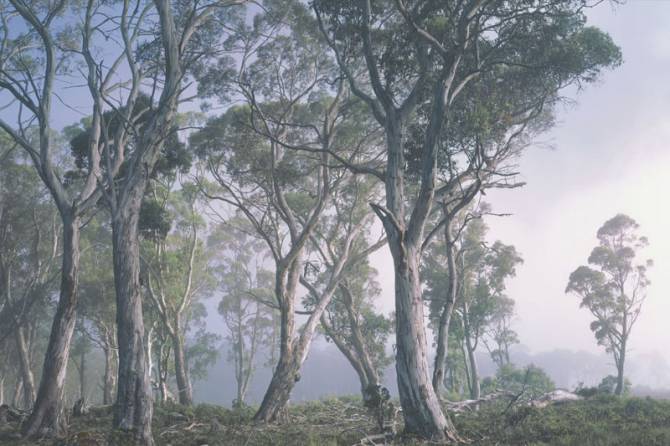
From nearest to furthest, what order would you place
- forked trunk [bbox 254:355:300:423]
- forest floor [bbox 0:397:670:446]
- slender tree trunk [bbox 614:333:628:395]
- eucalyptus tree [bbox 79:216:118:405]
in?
forest floor [bbox 0:397:670:446] → forked trunk [bbox 254:355:300:423] → eucalyptus tree [bbox 79:216:118:405] → slender tree trunk [bbox 614:333:628:395]

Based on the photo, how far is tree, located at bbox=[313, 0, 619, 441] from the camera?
320 inches

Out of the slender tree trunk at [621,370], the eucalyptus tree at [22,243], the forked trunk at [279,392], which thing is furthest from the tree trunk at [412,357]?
the slender tree trunk at [621,370]

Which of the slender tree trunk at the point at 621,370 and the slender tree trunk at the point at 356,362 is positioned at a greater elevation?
the slender tree trunk at the point at 356,362

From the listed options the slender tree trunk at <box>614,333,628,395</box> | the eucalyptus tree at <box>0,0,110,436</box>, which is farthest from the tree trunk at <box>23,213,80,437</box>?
the slender tree trunk at <box>614,333,628,395</box>

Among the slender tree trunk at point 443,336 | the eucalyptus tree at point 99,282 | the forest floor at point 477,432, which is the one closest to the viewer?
the forest floor at point 477,432

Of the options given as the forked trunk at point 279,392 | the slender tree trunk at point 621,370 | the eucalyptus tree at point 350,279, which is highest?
the eucalyptus tree at point 350,279

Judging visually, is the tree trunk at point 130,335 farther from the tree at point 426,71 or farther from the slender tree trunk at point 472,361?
the slender tree trunk at point 472,361

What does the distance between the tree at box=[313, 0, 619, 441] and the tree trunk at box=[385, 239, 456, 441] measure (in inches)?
0.6

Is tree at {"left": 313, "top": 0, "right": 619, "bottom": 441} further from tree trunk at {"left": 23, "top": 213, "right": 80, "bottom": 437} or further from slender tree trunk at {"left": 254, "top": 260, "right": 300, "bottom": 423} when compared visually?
tree trunk at {"left": 23, "top": 213, "right": 80, "bottom": 437}

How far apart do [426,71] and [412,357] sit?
6.45 metres

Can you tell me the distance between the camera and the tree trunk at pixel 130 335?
8023 mm

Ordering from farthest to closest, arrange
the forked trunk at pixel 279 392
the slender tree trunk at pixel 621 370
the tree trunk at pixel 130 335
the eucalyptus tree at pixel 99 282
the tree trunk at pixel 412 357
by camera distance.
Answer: the slender tree trunk at pixel 621 370, the eucalyptus tree at pixel 99 282, the forked trunk at pixel 279 392, the tree trunk at pixel 130 335, the tree trunk at pixel 412 357

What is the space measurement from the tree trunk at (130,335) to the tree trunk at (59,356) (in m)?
2.05

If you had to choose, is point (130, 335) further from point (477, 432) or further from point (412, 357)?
point (477, 432)
